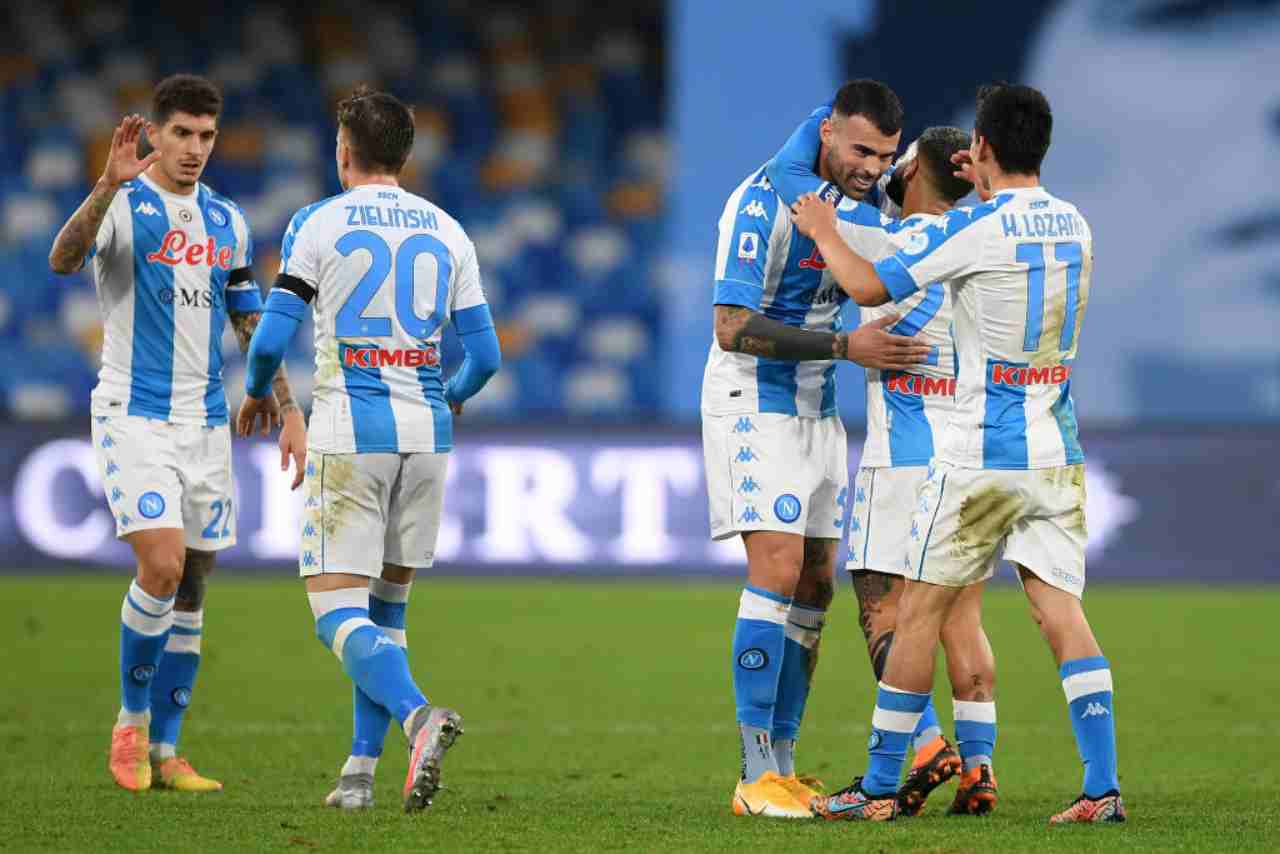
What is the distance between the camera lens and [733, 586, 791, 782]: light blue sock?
228 inches

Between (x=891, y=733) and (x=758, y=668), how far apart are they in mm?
511

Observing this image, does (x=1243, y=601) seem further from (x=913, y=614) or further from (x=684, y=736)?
(x=913, y=614)

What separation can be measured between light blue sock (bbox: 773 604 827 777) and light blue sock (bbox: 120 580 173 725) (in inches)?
77.2

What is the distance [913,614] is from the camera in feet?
17.9

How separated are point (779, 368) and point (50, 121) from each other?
1684 centimetres

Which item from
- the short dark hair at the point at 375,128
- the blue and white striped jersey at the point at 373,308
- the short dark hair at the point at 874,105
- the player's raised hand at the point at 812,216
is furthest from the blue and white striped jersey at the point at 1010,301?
the short dark hair at the point at 375,128

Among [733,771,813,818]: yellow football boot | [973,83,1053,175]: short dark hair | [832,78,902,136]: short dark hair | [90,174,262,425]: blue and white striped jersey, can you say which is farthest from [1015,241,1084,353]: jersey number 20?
[90,174,262,425]: blue and white striped jersey

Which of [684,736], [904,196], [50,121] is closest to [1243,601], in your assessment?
[684,736]

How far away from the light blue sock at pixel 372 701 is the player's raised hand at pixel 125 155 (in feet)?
4.74

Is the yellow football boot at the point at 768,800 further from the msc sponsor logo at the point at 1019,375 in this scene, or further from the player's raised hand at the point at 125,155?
the player's raised hand at the point at 125,155

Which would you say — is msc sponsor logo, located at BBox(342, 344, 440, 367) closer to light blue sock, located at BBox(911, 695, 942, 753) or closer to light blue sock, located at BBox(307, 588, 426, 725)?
light blue sock, located at BBox(307, 588, 426, 725)

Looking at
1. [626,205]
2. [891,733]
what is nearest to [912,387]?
[891,733]

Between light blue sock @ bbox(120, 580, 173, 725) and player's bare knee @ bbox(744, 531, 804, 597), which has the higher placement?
player's bare knee @ bbox(744, 531, 804, 597)

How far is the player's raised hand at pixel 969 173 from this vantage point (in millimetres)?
5531
